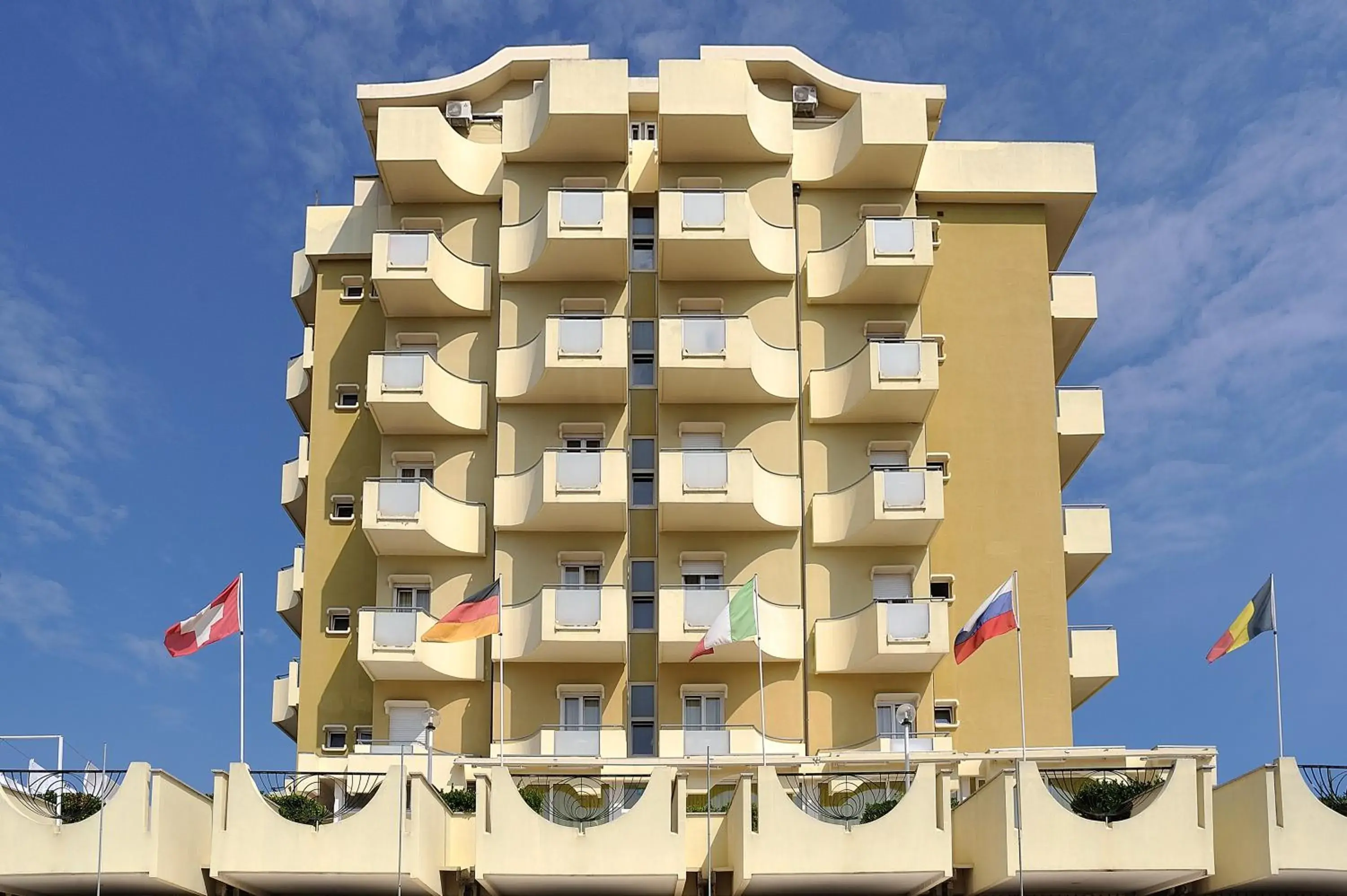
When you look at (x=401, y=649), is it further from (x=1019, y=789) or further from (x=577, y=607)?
(x=1019, y=789)

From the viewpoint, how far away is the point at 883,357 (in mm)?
48875

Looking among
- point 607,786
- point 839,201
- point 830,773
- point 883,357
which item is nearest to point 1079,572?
point 883,357

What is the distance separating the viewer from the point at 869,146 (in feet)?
164

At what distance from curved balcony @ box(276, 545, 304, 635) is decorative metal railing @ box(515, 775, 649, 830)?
54.9 ft

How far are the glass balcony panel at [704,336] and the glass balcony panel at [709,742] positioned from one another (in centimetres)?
992

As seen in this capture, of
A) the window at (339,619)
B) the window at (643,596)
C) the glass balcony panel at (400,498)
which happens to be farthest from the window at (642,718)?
the window at (339,619)

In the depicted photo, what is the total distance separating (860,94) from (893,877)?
76.2ft

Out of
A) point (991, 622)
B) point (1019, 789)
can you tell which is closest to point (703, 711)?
point (991, 622)

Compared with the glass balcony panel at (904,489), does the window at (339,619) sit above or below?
below

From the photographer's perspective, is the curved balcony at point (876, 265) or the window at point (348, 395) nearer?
the curved balcony at point (876, 265)

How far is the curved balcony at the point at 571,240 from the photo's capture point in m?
49.6

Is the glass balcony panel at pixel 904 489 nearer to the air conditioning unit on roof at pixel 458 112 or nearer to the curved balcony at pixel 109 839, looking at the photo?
the air conditioning unit on roof at pixel 458 112

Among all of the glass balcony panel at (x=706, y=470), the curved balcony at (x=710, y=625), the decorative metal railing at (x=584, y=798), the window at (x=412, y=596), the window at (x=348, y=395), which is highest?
the window at (x=348, y=395)

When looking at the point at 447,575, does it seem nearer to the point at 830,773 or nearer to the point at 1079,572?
the point at 830,773
